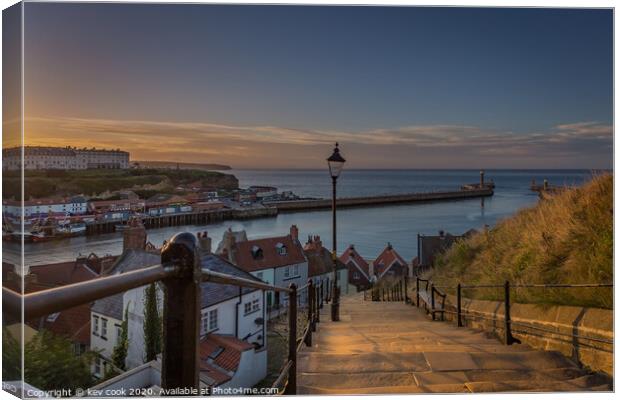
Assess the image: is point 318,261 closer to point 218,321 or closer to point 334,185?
point 334,185

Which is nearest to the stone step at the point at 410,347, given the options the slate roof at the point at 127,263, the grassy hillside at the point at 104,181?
the slate roof at the point at 127,263

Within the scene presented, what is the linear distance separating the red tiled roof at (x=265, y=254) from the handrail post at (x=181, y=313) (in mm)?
3443

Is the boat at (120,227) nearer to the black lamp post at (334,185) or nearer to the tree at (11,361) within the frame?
the tree at (11,361)

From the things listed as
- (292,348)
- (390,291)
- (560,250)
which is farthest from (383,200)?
(390,291)

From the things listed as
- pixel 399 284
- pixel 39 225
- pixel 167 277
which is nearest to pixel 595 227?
pixel 167 277

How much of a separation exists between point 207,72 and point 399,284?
6.22 m

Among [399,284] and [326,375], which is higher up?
[326,375]

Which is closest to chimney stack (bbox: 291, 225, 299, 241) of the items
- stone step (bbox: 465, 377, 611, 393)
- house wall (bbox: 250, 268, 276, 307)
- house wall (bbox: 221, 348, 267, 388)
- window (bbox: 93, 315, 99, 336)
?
house wall (bbox: 250, 268, 276, 307)

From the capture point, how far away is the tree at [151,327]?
7.25ft

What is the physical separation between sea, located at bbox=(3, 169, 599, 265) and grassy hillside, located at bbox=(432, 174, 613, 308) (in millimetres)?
228

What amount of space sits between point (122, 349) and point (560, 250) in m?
3.22

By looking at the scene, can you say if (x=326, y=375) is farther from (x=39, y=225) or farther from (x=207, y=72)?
(x=207, y=72)

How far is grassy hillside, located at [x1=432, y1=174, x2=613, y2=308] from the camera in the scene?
10.3 feet

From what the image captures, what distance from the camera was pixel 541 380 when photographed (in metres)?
2.59
